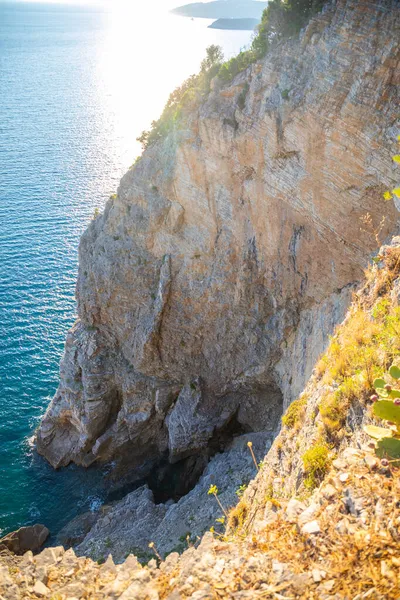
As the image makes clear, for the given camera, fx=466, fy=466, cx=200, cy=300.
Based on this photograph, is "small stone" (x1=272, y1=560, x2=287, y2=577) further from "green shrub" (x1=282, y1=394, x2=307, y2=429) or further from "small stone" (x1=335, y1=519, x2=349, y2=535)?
"green shrub" (x1=282, y1=394, x2=307, y2=429)

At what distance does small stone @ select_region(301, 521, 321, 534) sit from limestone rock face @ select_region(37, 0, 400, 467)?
42.0 ft

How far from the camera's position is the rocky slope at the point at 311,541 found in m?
8.08

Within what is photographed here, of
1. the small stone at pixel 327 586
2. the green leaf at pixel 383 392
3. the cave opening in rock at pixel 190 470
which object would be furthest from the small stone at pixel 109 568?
the cave opening in rock at pixel 190 470

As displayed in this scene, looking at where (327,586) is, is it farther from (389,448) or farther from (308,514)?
(389,448)

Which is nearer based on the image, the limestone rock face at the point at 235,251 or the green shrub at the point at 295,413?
the green shrub at the point at 295,413

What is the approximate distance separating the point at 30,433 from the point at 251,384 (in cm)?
2206

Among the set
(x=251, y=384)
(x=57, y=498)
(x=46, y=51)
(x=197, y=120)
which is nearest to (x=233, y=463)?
(x=251, y=384)

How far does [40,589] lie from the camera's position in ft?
38.4

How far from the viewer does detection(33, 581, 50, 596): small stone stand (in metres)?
11.6

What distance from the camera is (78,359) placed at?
42.4 m

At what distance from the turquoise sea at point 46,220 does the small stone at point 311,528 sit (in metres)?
34.5

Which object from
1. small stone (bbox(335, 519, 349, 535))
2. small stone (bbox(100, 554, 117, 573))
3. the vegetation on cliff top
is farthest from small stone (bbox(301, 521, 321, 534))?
the vegetation on cliff top

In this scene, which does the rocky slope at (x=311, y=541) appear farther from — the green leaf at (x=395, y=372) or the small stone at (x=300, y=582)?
the green leaf at (x=395, y=372)

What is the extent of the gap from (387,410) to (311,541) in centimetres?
299
